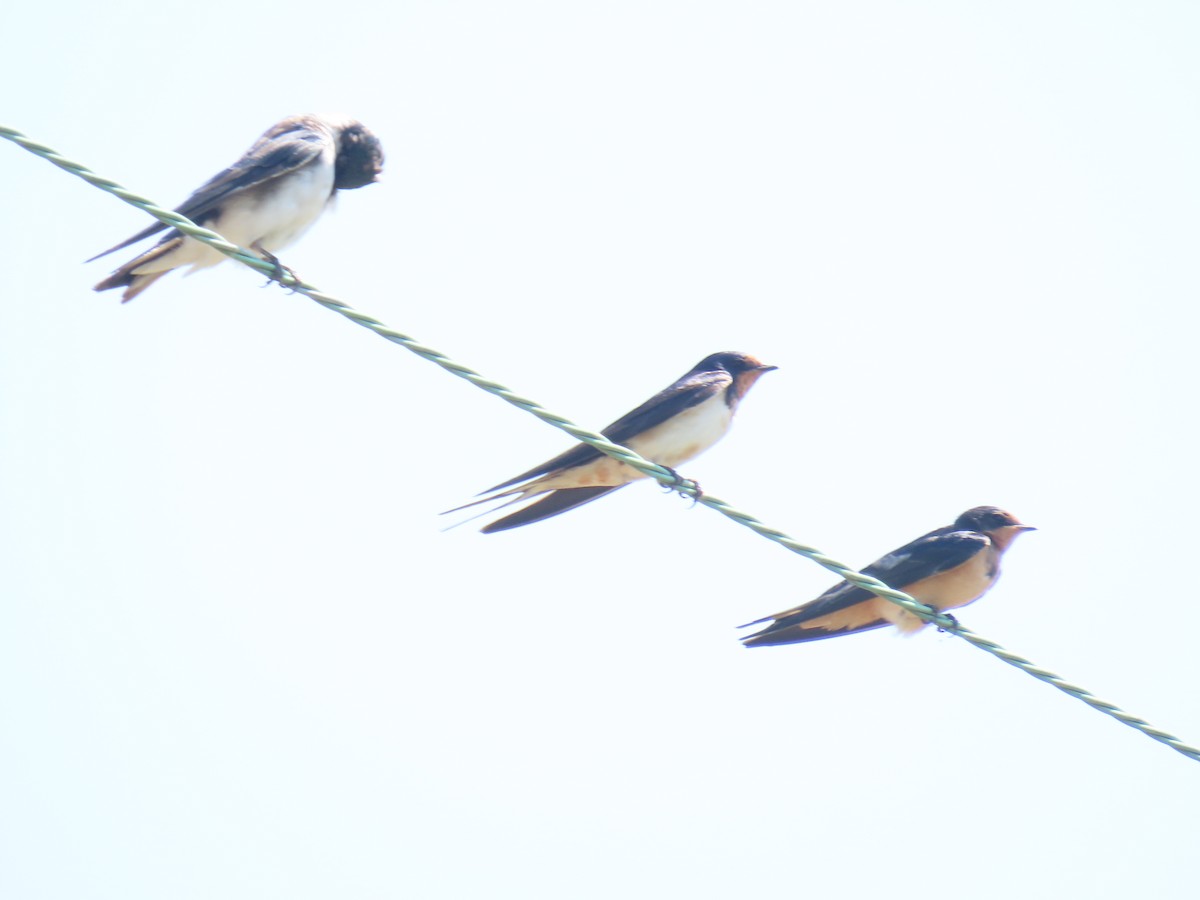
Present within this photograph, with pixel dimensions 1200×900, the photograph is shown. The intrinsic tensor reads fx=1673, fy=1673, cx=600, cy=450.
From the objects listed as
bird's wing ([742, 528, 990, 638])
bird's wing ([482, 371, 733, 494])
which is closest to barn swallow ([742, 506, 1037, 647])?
bird's wing ([742, 528, 990, 638])

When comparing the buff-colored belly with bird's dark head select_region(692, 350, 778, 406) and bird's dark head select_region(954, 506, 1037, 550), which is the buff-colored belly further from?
bird's dark head select_region(954, 506, 1037, 550)

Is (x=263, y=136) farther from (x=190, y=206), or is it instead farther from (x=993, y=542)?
(x=993, y=542)

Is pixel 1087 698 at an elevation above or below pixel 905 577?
below

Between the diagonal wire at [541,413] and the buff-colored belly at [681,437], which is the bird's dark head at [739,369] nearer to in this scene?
the buff-colored belly at [681,437]

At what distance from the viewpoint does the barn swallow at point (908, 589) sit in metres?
7.03

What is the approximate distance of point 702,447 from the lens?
7434 millimetres

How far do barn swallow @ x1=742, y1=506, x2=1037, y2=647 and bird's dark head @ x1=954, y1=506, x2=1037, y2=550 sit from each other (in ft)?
0.05

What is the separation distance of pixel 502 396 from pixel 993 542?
3.75 meters

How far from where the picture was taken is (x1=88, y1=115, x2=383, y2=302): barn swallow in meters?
7.03

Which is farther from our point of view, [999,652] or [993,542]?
[993,542]

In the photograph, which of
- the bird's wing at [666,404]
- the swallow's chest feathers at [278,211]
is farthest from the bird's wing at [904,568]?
the swallow's chest feathers at [278,211]

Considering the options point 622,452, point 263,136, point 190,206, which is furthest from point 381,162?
point 622,452

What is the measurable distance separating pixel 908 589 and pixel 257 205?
325 cm

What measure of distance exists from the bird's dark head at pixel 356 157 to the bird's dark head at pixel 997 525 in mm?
3244
